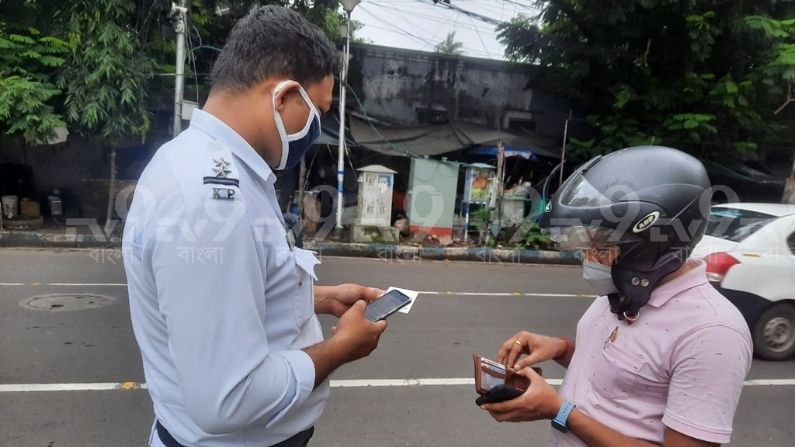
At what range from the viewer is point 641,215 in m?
1.34

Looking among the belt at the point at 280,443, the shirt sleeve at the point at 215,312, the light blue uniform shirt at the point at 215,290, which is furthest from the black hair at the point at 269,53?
the belt at the point at 280,443

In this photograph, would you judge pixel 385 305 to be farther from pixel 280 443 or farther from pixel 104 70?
pixel 104 70

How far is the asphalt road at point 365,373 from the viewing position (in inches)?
126

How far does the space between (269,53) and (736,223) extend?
5.63 m

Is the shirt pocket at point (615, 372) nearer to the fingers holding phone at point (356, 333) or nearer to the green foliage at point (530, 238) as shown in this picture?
the fingers holding phone at point (356, 333)

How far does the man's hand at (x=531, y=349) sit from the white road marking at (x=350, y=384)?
2.07 meters

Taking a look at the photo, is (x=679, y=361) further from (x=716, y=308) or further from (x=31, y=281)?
(x=31, y=281)

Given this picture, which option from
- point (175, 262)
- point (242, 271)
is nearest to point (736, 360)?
point (242, 271)

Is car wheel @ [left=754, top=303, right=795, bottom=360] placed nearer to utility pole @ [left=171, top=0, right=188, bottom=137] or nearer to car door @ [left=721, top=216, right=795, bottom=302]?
car door @ [left=721, top=216, right=795, bottom=302]

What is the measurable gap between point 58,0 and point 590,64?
1111 cm

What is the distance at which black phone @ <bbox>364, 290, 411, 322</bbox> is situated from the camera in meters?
1.49

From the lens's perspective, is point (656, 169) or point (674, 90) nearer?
point (656, 169)

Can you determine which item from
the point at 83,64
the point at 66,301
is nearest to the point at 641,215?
the point at 66,301

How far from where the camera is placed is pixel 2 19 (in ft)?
31.0
